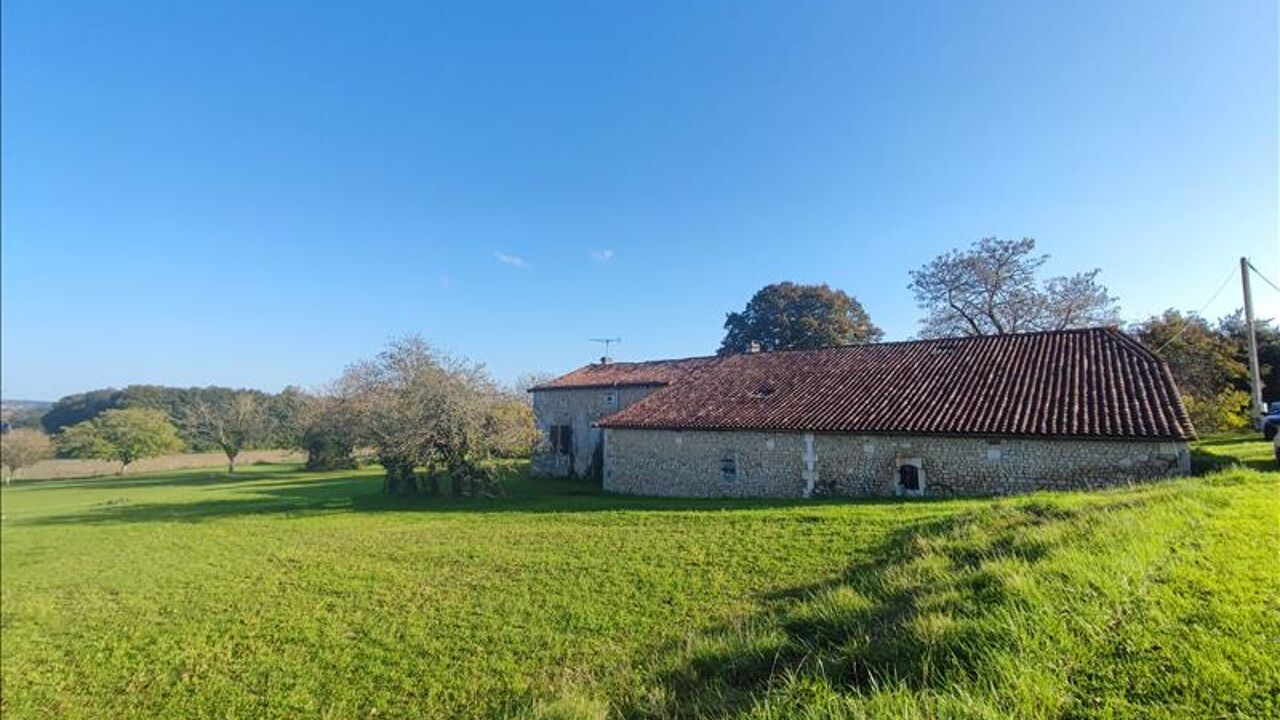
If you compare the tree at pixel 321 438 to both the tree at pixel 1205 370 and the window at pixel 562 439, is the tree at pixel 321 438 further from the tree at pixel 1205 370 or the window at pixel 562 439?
the tree at pixel 1205 370

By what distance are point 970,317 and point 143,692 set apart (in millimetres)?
30662

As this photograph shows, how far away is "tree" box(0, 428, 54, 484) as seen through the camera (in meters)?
16.9

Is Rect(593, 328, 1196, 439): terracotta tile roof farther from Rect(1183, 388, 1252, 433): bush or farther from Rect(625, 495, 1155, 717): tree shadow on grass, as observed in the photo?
Rect(1183, 388, 1252, 433): bush

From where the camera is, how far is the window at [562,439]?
24984 millimetres

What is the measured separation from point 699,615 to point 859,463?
853cm

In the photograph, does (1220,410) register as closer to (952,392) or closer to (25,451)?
(952,392)

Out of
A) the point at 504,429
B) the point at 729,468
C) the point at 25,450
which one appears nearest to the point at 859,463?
the point at 729,468

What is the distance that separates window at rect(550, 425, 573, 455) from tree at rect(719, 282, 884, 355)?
534 inches

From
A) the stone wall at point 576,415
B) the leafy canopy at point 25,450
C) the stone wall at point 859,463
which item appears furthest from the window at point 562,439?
the leafy canopy at point 25,450

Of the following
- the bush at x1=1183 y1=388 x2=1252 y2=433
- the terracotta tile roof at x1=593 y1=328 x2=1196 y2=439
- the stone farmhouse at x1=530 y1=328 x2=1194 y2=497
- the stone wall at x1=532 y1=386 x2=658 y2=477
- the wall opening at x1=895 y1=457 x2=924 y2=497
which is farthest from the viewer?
the stone wall at x1=532 y1=386 x2=658 y2=477

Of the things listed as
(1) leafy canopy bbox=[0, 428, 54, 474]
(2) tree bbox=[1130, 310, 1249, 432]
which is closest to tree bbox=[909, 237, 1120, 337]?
(2) tree bbox=[1130, 310, 1249, 432]

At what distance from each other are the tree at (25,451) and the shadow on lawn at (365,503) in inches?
100

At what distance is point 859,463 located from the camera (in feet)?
43.6

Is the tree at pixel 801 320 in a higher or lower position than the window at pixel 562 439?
higher
